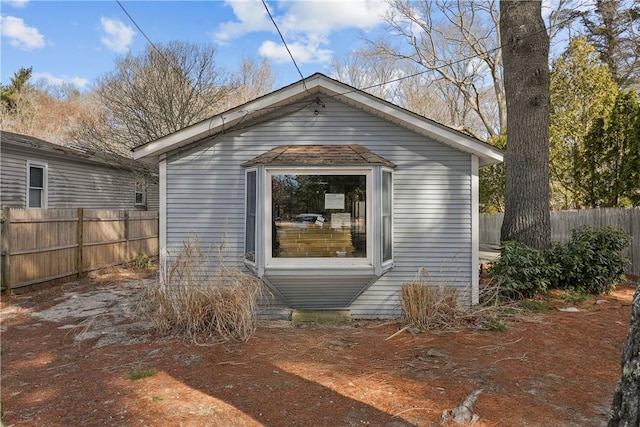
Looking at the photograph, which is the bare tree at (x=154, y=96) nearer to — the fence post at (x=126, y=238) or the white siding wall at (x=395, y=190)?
the fence post at (x=126, y=238)

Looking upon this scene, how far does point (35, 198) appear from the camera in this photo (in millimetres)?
12336

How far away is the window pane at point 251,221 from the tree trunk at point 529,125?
5286 millimetres

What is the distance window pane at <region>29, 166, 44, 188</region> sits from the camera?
1212cm

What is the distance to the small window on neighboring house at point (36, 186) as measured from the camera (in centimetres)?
1206

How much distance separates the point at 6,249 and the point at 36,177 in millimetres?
4910

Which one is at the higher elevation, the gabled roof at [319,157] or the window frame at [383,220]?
the gabled roof at [319,157]

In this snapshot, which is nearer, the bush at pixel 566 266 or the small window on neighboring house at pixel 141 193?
the bush at pixel 566 266

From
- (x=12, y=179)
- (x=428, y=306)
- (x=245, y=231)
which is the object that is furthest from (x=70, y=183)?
(x=428, y=306)

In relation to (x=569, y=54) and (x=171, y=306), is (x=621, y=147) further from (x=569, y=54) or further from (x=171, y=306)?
(x=171, y=306)

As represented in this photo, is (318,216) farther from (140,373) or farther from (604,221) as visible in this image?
(604,221)

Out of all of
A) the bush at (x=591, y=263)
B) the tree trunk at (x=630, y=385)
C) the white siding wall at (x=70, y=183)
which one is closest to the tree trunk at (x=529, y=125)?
the bush at (x=591, y=263)

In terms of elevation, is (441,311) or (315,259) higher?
(315,259)

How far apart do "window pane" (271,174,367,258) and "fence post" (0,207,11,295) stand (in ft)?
19.7

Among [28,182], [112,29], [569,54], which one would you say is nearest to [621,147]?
[569,54]
